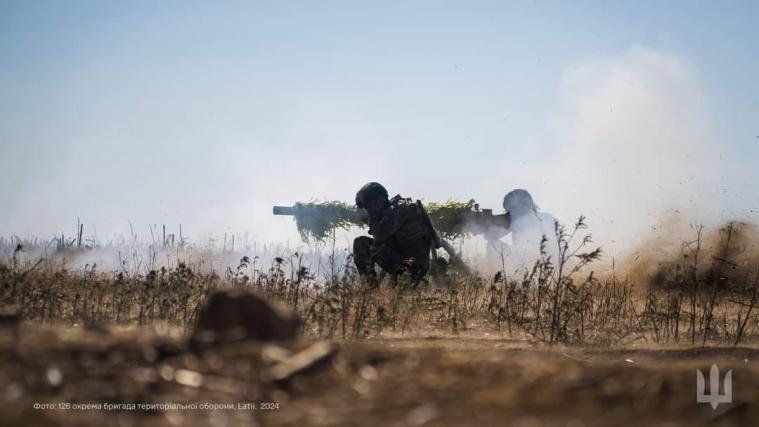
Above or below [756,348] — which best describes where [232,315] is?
above

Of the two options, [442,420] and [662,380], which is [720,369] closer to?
[662,380]

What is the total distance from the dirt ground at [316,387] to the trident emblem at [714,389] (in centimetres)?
2

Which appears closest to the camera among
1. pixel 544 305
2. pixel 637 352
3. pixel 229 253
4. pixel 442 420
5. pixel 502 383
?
pixel 442 420

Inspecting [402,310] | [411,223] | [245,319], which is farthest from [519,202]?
[245,319]

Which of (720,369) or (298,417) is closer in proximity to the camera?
(298,417)

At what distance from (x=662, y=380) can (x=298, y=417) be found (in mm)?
1219

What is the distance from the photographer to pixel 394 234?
13539 millimetres

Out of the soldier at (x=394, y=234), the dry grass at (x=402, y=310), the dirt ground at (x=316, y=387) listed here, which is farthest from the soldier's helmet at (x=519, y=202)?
the dirt ground at (x=316, y=387)

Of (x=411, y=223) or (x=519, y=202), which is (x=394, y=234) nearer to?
(x=411, y=223)

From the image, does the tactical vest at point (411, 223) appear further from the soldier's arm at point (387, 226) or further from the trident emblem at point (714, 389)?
the trident emblem at point (714, 389)

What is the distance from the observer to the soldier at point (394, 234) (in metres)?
13.5

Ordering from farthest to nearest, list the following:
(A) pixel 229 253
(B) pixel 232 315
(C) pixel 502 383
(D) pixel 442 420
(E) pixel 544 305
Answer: (A) pixel 229 253 → (E) pixel 544 305 → (B) pixel 232 315 → (C) pixel 502 383 → (D) pixel 442 420

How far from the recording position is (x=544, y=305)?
9938 mm

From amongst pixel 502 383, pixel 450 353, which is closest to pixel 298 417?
pixel 502 383
